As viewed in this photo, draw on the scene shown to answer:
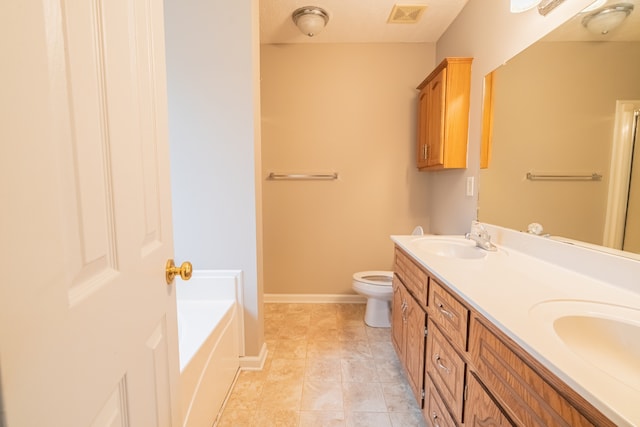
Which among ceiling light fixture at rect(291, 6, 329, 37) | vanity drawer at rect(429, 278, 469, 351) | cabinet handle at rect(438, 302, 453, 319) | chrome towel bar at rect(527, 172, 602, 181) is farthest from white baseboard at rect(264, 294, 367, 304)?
ceiling light fixture at rect(291, 6, 329, 37)

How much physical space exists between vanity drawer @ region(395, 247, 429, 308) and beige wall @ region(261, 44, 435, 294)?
3.06ft

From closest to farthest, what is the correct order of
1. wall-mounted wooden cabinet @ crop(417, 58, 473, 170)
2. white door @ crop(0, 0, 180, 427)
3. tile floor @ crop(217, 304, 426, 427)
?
white door @ crop(0, 0, 180, 427)
tile floor @ crop(217, 304, 426, 427)
wall-mounted wooden cabinet @ crop(417, 58, 473, 170)

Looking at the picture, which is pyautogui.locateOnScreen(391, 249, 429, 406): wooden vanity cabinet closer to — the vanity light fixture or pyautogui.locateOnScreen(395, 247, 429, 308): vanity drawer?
pyautogui.locateOnScreen(395, 247, 429, 308): vanity drawer

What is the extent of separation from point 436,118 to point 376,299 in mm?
1496

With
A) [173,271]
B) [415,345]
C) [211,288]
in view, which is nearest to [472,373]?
[415,345]

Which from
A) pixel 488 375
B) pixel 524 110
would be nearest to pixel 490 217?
pixel 524 110

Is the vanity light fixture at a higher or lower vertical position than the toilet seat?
higher

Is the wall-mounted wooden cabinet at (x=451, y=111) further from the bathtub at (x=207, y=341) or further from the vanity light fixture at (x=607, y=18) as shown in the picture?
the bathtub at (x=207, y=341)

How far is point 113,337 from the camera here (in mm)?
482

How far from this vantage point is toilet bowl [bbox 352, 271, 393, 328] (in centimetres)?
222

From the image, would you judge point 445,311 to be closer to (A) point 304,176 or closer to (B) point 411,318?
(B) point 411,318

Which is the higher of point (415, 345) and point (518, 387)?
point (518, 387)

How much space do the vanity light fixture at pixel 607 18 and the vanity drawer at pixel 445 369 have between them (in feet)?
4.24

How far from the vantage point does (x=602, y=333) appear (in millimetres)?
750
